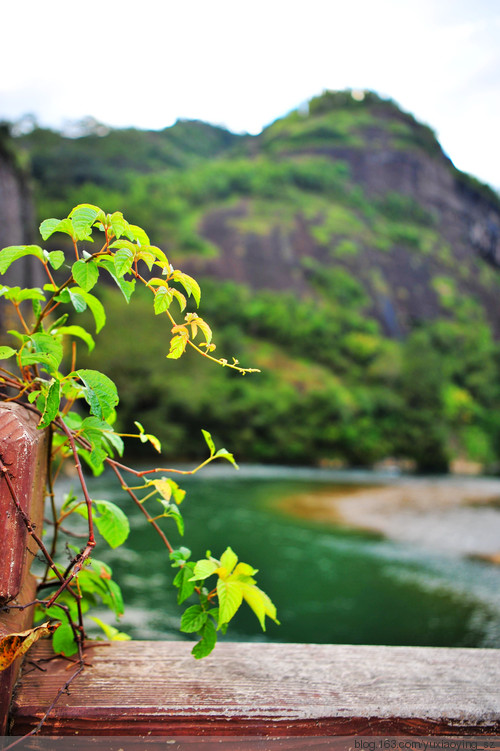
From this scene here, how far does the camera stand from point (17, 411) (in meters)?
0.70

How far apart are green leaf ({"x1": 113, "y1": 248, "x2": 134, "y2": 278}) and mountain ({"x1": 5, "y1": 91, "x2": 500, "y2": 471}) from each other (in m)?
15.5

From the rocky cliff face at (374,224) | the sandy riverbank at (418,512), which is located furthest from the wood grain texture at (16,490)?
the rocky cliff face at (374,224)

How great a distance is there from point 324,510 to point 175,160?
38349mm

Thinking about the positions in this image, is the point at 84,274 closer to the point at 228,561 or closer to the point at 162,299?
the point at 162,299

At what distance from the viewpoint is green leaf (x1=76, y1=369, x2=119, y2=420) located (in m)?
0.71

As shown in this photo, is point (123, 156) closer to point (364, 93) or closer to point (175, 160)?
point (175, 160)

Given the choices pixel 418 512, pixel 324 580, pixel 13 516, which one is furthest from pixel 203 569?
pixel 418 512

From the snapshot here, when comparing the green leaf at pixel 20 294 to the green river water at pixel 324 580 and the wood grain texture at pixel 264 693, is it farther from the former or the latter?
the green river water at pixel 324 580

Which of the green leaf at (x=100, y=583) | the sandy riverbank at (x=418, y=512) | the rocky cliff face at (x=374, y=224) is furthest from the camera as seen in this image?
the rocky cliff face at (x=374, y=224)

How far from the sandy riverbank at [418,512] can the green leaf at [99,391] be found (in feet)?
31.8

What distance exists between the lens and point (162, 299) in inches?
27.8

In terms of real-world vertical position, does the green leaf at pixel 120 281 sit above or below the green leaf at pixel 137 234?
below

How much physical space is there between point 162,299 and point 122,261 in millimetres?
70

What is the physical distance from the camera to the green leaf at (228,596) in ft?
2.47
